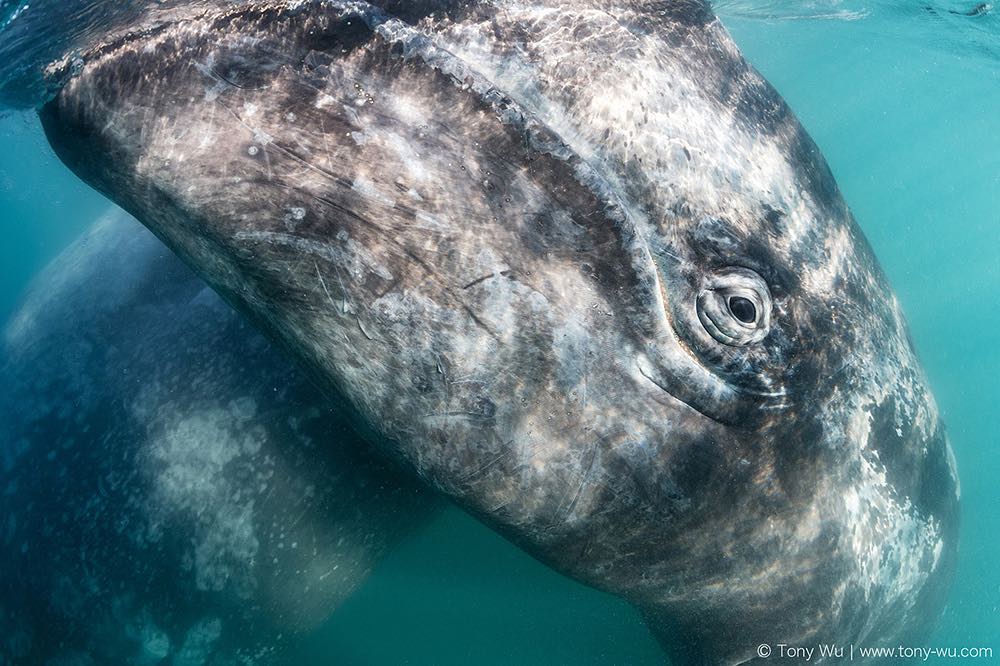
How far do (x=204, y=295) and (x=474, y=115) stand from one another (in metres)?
3.62

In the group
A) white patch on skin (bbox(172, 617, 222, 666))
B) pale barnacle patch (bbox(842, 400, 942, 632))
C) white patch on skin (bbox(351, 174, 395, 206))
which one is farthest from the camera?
white patch on skin (bbox(172, 617, 222, 666))

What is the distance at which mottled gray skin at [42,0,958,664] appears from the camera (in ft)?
9.13

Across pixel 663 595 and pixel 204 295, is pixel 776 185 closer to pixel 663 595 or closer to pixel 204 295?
pixel 663 595

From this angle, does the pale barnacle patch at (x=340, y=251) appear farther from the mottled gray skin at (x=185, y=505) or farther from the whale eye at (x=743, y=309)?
the mottled gray skin at (x=185, y=505)

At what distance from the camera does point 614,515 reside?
10.9 feet

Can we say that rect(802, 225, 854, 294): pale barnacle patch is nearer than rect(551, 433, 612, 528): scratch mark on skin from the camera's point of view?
No

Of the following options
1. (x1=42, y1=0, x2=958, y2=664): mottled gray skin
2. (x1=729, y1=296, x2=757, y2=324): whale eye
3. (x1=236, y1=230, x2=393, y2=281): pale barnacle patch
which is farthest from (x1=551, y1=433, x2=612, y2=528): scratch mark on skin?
(x1=236, y1=230, x2=393, y2=281): pale barnacle patch

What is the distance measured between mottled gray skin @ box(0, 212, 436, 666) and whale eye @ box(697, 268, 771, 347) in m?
2.87

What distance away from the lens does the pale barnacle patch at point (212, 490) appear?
4.79 m

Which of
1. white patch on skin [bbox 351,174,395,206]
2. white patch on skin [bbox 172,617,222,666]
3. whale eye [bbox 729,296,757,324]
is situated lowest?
white patch on skin [bbox 172,617,222,666]

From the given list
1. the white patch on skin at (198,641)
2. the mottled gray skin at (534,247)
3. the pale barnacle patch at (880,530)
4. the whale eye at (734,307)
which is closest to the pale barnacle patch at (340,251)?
the mottled gray skin at (534,247)

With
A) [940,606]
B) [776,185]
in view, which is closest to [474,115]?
[776,185]

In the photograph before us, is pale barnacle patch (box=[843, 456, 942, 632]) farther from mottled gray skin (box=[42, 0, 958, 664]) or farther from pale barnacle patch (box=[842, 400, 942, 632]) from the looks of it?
mottled gray skin (box=[42, 0, 958, 664])

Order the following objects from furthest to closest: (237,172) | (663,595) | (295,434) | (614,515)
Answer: (295,434) → (663,595) → (614,515) → (237,172)
